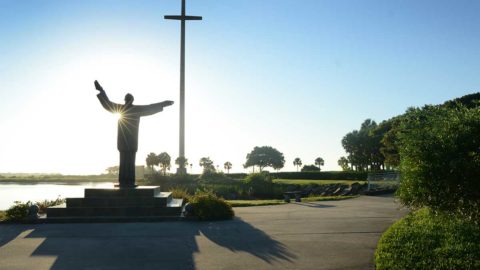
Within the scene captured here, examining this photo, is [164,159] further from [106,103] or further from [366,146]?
[106,103]

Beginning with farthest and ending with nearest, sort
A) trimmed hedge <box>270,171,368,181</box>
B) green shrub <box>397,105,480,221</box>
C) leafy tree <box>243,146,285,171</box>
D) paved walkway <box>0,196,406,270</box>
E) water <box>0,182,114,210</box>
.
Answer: leafy tree <box>243,146,285,171</box>
trimmed hedge <box>270,171,368,181</box>
water <box>0,182,114,210</box>
green shrub <box>397,105,480,221</box>
paved walkway <box>0,196,406,270</box>

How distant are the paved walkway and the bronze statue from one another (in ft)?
11.3

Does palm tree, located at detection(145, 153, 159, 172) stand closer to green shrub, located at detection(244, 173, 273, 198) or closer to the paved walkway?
green shrub, located at detection(244, 173, 273, 198)

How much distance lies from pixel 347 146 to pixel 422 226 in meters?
80.9

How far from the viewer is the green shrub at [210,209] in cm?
1390

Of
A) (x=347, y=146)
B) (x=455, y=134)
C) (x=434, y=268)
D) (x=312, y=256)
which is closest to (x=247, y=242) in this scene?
(x=312, y=256)

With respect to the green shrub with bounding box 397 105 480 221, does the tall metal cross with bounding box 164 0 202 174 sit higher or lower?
higher

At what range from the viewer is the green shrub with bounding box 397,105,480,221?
9062 mm

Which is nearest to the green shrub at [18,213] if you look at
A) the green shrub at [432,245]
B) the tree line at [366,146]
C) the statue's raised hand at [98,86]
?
the statue's raised hand at [98,86]

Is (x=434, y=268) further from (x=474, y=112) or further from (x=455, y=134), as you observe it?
(x=474, y=112)

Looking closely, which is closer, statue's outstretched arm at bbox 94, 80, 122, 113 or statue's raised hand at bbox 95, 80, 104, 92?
statue's raised hand at bbox 95, 80, 104, 92

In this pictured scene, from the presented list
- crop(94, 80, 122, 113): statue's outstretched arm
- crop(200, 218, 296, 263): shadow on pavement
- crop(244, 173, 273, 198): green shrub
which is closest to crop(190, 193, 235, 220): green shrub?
crop(200, 218, 296, 263): shadow on pavement

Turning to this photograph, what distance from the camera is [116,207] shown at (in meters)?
14.4

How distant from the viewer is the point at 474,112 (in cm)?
979
